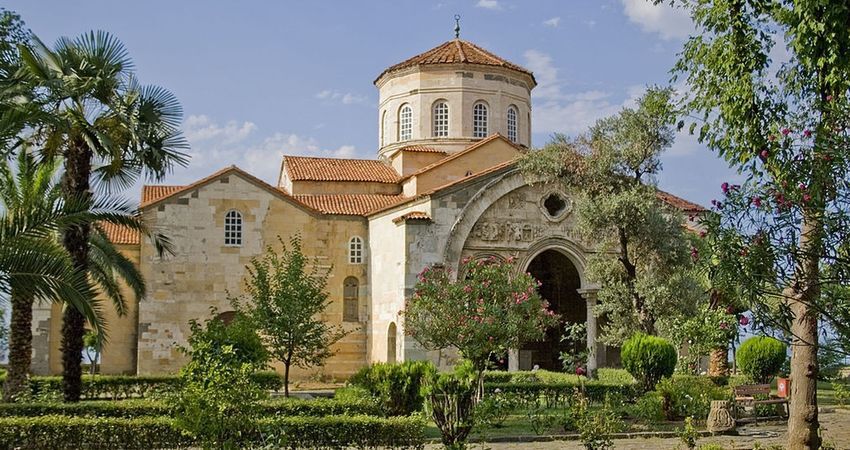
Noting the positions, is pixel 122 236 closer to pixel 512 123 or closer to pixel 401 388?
pixel 512 123

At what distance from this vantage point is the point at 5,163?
1645cm

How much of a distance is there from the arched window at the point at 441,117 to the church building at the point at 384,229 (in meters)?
0.05

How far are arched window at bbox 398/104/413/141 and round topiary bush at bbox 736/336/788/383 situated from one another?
14839 mm

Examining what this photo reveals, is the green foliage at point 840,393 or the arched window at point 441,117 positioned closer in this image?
the green foliage at point 840,393

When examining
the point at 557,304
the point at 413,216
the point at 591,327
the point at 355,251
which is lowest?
the point at 591,327

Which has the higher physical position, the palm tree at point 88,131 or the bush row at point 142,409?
the palm tree at point 88,131

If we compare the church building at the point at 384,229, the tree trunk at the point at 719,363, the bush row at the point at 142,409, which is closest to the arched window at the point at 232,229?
the church building at the point at 384,229

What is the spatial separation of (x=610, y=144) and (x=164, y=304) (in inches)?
571

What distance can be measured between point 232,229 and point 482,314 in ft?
38.0

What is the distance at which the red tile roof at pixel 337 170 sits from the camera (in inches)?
1297

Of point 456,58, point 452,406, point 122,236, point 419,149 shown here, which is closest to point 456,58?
point 456,58

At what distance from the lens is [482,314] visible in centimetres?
2067

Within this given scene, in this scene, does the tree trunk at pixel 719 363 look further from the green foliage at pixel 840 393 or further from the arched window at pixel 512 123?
the arched window at pixel 512 123

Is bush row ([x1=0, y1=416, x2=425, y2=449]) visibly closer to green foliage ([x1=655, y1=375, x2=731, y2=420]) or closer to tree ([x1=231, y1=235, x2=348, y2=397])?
green foliage ([x1=655, y1=375, x2=731, y2=420])
